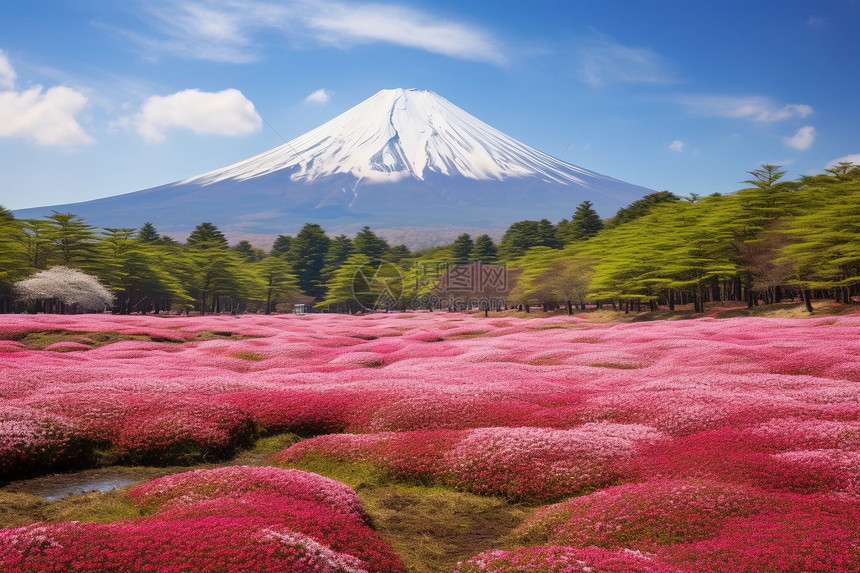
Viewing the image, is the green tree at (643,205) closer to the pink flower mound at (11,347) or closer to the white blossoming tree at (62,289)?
the white blossoming tree at (62,289)

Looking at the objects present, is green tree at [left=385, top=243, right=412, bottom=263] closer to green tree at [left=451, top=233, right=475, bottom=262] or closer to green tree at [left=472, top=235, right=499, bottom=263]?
green tree at [left=451, top=233, right=475, bottom=262]

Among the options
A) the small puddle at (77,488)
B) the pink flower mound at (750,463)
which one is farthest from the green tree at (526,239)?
the small puddle at (77,488)

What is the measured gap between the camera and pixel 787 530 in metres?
6.50

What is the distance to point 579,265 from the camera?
245 feet

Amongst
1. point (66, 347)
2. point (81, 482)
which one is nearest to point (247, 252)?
point (66, 347)

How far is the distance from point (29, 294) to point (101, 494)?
6320 cm

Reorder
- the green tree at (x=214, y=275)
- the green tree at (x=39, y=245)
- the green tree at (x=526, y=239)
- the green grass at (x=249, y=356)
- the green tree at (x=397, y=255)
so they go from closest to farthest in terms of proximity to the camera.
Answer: the green grass at (x=249, y=356), the green tree at (x=39, y=245), the green tree at (x=214, y=275), the green tree at (x=526, y=239), the green tree at (x=397, y=255)

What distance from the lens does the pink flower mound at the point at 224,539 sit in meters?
5.95

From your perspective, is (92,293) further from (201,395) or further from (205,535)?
(205,535)

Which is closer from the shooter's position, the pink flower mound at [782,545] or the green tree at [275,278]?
the pink flower mound at [782,545]

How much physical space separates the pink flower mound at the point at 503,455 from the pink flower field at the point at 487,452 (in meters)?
0.04

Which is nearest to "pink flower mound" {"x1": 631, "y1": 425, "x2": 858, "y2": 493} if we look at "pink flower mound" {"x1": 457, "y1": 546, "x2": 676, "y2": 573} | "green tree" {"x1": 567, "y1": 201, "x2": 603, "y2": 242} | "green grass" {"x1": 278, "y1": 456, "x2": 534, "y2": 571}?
"green grass" {"x1": 278, "y1": 456, "x2": 534, "y2": 571}

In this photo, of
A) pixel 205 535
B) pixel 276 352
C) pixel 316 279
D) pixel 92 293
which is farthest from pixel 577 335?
pixel 316 279

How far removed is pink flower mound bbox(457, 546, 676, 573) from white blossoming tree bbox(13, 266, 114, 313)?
223 ft
